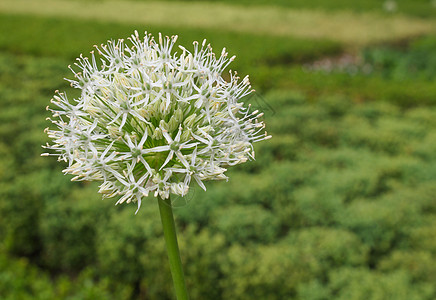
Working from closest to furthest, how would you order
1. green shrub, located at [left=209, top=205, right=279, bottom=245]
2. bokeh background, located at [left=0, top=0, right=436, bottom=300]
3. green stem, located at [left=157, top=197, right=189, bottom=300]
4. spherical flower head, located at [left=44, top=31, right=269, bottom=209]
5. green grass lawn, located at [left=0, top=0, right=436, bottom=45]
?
green stem, located at [left=157, top=197, right=189, bottom=300] < spherical flower head, located at [left=44, top=31, right=269, bottom=209] < bokeh background, located at [left=0, top=0, right=436, bottom=300] < green shrub, located at [left=209, top=205, right=279, bottom=245] < green grass lawn, located at [left=0, top=0, right=436, bottom=45]

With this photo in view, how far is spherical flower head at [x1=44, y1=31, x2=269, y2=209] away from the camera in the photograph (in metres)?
1.21

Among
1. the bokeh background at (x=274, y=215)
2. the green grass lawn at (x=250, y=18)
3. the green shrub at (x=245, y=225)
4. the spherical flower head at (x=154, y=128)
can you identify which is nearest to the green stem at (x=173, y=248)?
the spherical flower head at (x=154, y=128)

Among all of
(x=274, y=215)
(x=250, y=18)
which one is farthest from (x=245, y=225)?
(x=250, y=18)

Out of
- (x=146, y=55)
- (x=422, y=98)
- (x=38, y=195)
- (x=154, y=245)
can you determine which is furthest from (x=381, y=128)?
(x=146, y=55)

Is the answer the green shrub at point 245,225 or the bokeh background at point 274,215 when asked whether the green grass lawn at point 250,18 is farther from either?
the green shrub at point 245,225

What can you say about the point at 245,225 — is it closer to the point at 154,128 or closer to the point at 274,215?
the point at 274,215

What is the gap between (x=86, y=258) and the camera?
4.70 metres

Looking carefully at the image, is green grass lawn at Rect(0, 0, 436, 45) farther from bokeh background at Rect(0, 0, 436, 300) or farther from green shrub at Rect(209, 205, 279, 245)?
green shrub at Rect(209, 205, 279, 245)

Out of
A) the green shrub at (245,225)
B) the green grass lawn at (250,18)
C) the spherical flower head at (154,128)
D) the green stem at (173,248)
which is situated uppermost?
the green grass lawn at (250,18)

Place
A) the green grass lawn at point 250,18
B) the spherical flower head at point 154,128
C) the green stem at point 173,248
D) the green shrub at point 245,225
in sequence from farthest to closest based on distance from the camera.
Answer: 1. the green grass lawn at point 250,18
2. the green shrub at point 245,225
3. the spherical flower head at point 154,128
4. the green stem at point 173,248

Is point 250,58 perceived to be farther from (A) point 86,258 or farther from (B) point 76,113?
(B) point 76,113

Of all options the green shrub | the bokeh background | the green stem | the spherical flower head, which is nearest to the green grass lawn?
the bokeh background

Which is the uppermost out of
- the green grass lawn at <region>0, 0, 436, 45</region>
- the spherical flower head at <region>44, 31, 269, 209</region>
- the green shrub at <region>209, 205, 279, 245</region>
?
the green grass lawn at <region>0, 0, 436, 45</region>

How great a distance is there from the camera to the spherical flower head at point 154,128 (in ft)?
3.97
